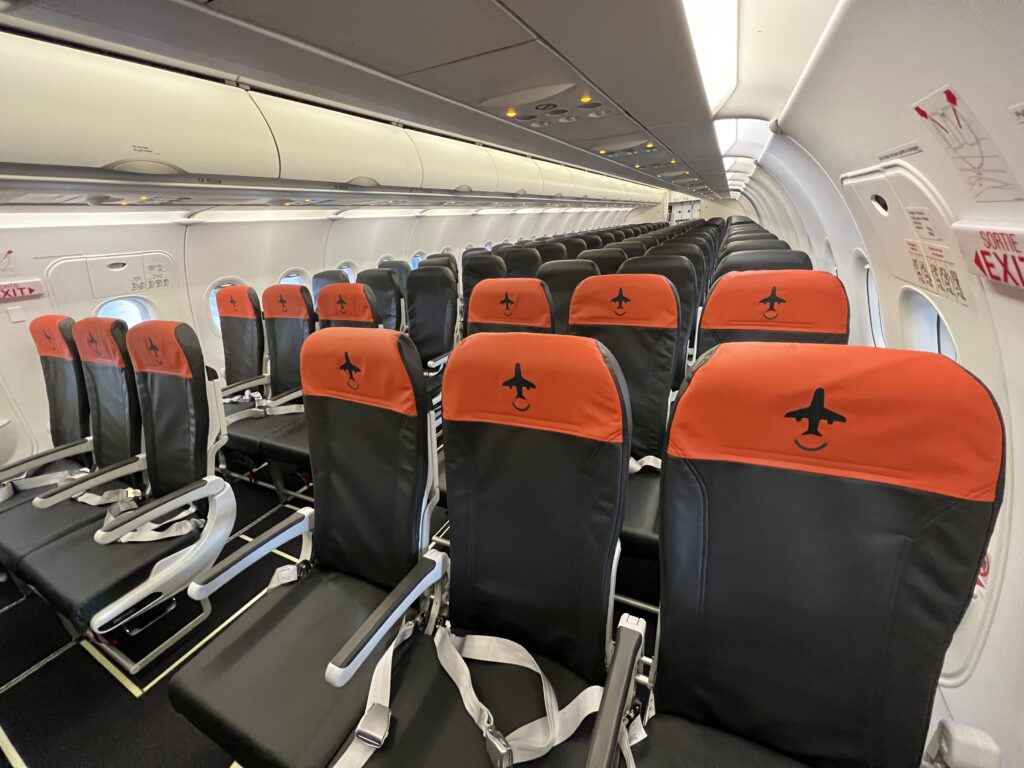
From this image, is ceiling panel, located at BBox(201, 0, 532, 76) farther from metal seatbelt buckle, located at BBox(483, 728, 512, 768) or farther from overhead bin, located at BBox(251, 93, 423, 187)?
metal seatbelt buckle, located at BBox(483, 728, 512, 768)

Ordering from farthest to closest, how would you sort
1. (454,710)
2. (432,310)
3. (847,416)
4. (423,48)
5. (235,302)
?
(432,310)
(235,302)
(423,48)
(454,710)
(847,416)

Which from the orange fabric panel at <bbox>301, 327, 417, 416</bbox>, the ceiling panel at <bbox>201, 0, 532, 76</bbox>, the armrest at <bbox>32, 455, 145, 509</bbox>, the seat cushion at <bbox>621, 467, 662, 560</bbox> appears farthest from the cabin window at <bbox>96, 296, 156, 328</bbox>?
the seat cushion at <bbox>621, 467, 662, 560</bbox>

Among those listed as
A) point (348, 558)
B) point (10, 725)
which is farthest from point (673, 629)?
point (10, 725)

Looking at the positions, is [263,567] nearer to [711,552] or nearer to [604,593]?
[604,593]

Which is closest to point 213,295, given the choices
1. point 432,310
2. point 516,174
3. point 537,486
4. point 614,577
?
point 432,310

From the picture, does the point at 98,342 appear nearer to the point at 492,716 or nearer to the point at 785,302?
the point at 492,716

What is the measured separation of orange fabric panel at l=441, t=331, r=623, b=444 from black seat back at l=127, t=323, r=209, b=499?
154cm

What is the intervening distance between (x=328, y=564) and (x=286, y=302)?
2645 mm

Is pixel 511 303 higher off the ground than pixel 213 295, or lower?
higher

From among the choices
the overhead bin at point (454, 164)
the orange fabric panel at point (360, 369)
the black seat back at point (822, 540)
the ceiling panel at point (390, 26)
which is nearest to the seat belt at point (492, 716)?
the black seat back at point (822, 540)

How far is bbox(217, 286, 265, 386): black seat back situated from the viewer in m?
3.92

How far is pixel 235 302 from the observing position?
3971 mm

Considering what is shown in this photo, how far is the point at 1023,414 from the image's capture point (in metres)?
1.58

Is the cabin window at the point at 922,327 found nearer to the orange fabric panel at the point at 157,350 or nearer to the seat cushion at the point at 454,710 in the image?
the seat cushion at the point at 454,710
